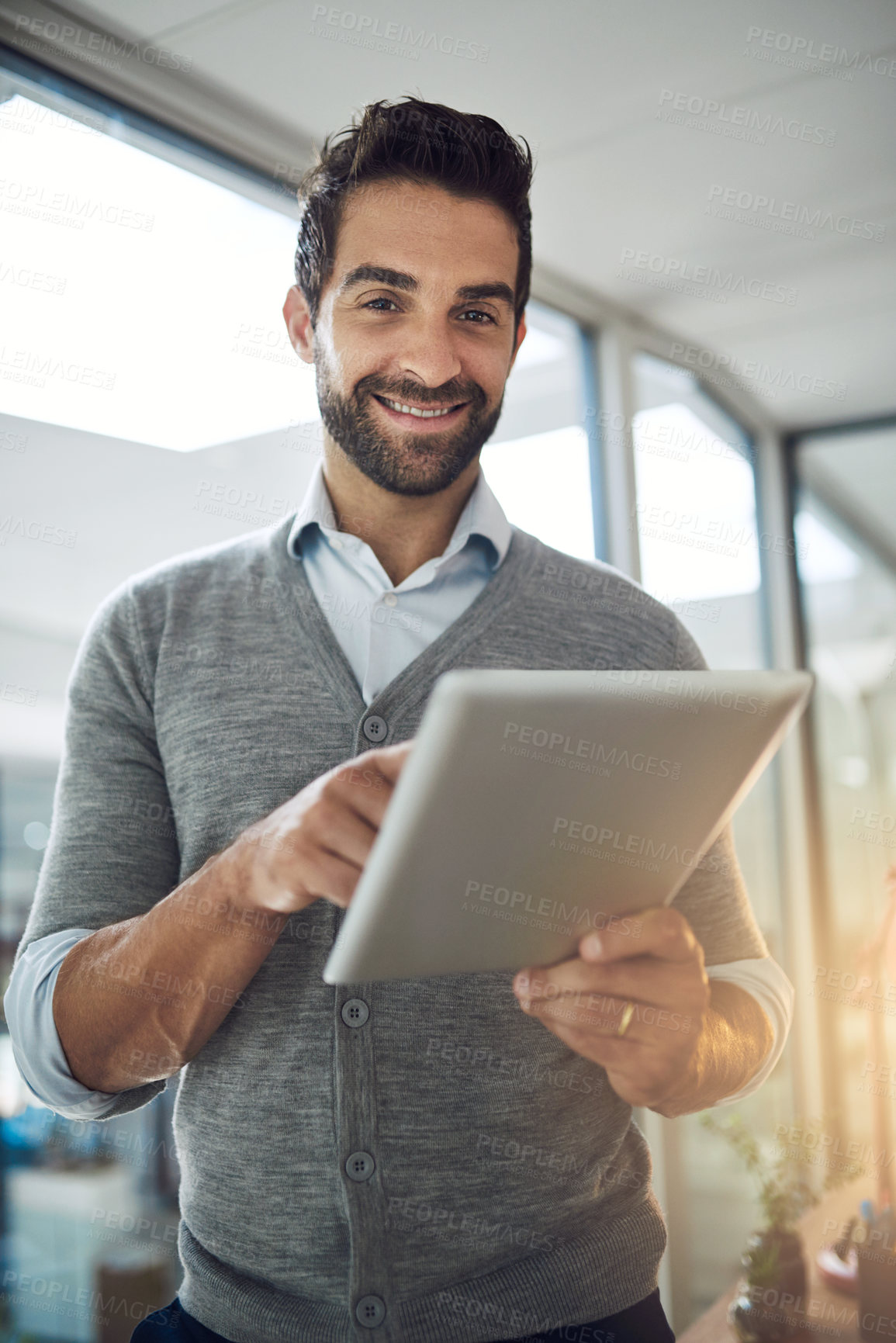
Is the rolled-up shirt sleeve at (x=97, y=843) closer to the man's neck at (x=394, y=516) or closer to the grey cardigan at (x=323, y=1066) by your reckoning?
the grey cardigan at (x=323, y=1066)

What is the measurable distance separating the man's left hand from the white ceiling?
1.55m

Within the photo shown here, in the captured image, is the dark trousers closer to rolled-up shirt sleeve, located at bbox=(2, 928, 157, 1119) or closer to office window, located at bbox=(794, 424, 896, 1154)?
rolled-up shirt sleeve, located at bbox=(2, 928, 157, 1119)

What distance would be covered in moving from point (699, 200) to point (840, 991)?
276 cm

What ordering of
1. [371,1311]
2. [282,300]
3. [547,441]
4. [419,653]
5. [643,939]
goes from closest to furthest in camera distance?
1. [643,939]
2. [371,1311]
3. [419,653]
4. [282,300]
5. [547,441]

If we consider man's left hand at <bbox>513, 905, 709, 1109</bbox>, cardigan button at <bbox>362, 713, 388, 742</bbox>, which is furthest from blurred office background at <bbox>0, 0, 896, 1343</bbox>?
man's left hand at <bbox>513, 905, 709, 1109</bbox>

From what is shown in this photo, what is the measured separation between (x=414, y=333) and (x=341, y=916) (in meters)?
0.70

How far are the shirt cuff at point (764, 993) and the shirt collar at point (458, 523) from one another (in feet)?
1.89

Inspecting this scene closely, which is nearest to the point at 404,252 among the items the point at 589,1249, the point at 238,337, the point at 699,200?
the point at 238,337

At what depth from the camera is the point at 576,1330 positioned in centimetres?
104

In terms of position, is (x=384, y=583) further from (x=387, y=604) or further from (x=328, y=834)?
(x=328, y=834)

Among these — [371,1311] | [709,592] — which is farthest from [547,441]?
[371,1311]

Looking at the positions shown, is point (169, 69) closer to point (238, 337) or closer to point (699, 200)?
point (238, 337)

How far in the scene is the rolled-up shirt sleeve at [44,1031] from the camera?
103 centimetres

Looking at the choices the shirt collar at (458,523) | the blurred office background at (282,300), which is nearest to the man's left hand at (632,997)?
the shirt collar at (458,523)
